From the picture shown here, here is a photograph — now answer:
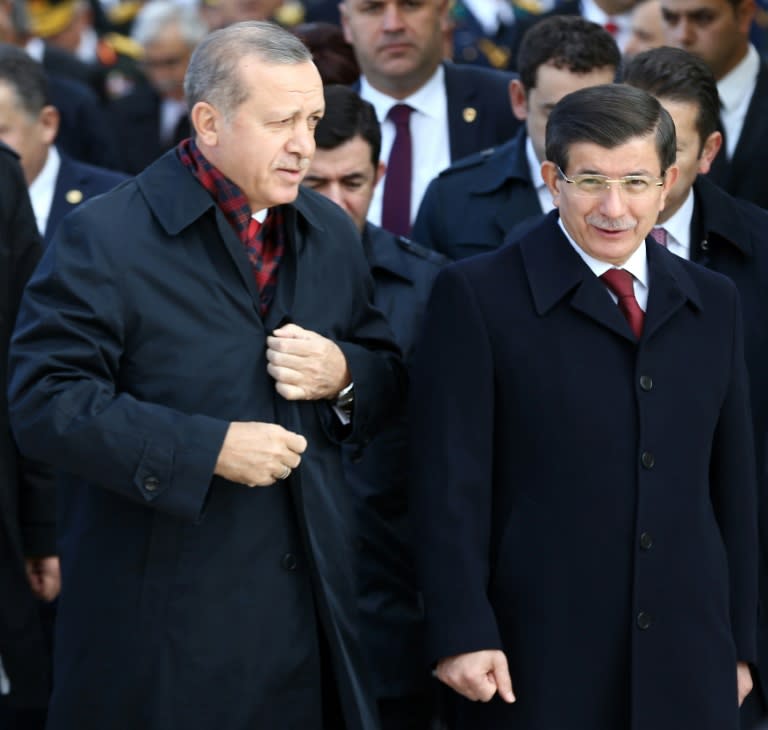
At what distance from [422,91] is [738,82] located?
1.16m

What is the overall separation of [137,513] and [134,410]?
30 cm

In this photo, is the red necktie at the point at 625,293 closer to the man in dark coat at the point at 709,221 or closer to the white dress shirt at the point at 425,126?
the man in dark coat at the point at 709,221

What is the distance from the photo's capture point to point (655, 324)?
368 cm

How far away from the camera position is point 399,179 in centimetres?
586

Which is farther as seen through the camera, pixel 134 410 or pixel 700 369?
pixel 700 369

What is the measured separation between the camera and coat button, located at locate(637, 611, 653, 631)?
3.63 meters

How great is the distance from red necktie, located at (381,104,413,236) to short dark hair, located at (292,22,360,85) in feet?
0.82

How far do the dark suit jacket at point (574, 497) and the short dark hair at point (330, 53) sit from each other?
246 centimetres

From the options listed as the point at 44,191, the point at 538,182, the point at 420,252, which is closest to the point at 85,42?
the point at 44,191

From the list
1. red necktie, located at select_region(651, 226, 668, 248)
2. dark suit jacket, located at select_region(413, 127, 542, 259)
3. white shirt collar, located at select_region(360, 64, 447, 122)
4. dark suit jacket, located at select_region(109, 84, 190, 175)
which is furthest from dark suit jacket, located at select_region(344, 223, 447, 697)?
dark suit jacket, located at select_region(109, 84, 190, 175)

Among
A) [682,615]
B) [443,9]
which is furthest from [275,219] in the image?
[443,9]

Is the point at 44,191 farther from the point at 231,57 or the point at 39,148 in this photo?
the point at 231,57

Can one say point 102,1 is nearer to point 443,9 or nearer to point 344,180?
point 443,9

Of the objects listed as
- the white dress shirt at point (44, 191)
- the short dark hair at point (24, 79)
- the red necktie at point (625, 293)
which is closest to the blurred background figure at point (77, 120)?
the short dark hair at point (24, 79)
